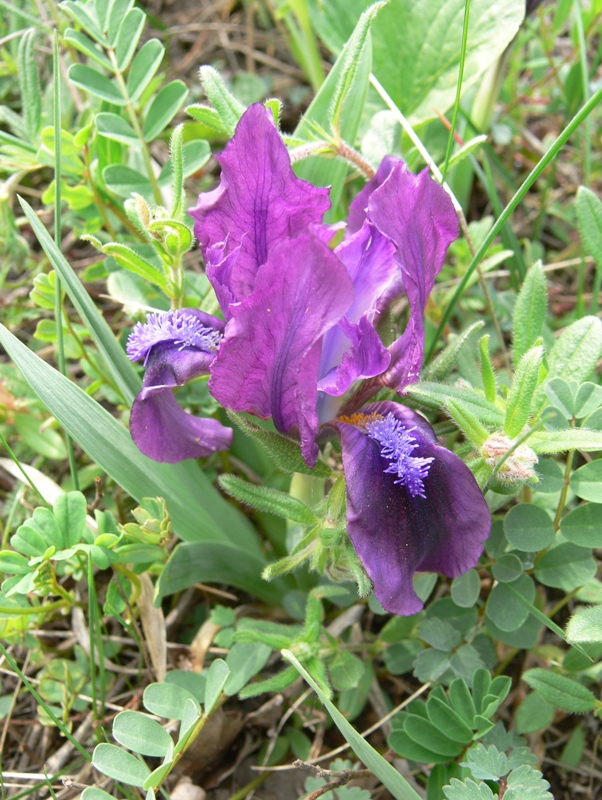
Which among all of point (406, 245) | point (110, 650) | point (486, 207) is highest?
point (406, 245)

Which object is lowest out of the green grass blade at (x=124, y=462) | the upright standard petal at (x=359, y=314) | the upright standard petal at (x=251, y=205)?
the green grass blade at (x=124, y=462)

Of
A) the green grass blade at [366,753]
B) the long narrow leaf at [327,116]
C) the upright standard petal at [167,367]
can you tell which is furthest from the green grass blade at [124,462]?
the long narrow leaf at [327,116]

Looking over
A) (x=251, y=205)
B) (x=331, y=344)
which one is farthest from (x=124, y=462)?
(x=251, y=205)

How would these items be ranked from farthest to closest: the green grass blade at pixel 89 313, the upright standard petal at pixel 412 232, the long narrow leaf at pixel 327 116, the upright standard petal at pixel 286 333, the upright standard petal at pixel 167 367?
the long narrow leaf at pixel 327 116 → the green grass blade at pixel 89 313 → the upright standard petal at pixel 167 367 → the upright standard petal at pixel 412 232 → the upright standard petal at pixel 286 333

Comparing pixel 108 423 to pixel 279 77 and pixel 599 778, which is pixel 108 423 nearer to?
pixel 599 778

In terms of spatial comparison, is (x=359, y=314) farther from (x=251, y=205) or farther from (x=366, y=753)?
(x=366, y=753)

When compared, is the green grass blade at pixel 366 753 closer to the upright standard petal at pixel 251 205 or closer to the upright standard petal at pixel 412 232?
the upright standard petal at pixel 412 232

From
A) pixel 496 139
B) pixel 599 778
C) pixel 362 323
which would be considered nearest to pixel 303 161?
pixel 362 323
